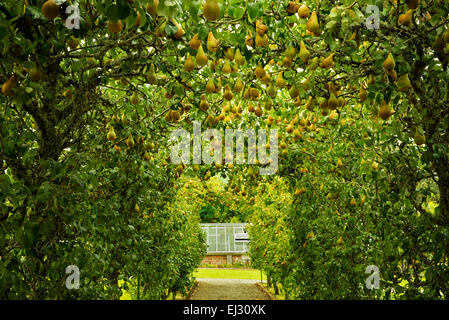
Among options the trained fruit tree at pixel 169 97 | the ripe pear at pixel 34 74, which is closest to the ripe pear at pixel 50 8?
the trained fruit tree at pixel 169 97

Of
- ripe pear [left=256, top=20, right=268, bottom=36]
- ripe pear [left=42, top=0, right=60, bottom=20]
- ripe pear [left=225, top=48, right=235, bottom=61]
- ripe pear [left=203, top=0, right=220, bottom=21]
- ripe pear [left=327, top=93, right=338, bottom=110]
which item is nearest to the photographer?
ripe pear [left=42, top=0, right=60, bottom=20]

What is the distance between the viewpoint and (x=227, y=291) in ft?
47.0

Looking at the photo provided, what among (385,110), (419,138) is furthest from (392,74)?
(419,138)

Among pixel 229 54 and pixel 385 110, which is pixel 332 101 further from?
pixel 229 54

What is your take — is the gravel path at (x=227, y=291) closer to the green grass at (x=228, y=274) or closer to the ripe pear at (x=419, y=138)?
the green grass at (x=228, y=274)

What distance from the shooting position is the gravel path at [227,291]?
12.7 meters

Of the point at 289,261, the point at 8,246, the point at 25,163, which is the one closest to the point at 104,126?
the point at 25,163

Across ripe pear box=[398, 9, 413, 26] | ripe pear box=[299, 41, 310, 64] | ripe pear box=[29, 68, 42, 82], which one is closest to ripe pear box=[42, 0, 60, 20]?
ripe pear box=[29, 68, 42, 82]

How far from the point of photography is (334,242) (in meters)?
4.76

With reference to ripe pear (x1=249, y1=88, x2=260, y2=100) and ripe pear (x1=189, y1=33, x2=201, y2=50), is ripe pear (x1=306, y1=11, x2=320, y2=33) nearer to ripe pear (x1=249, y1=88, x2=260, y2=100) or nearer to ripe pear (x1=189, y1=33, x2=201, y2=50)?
ripe pear (x1=189, y1=33, x2=201, y2=50)

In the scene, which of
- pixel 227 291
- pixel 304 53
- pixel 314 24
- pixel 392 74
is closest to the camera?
pixel 392 74

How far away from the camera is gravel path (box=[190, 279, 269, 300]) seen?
1268 cm
